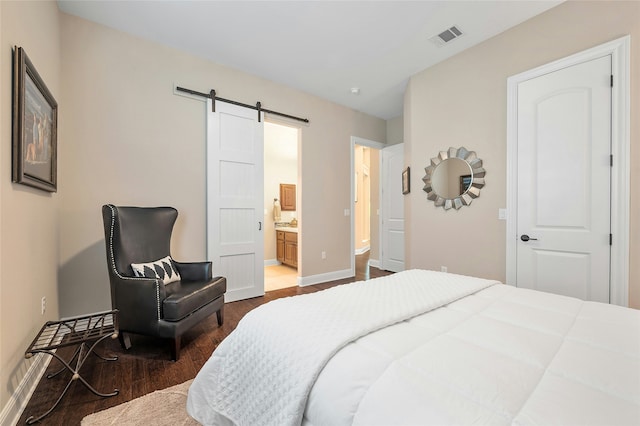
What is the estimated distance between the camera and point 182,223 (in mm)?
3121

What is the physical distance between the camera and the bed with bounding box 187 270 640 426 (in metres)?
0.68

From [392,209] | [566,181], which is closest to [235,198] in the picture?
[392,209]

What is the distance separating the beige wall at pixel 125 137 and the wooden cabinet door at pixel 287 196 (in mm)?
2527

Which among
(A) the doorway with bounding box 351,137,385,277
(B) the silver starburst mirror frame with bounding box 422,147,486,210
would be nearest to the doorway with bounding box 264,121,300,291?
(A) the doorway with bounding box 351,137,385,277

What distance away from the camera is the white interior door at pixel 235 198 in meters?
3.29

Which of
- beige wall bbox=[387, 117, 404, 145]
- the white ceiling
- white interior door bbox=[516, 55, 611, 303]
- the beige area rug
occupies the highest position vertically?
the white ceiling

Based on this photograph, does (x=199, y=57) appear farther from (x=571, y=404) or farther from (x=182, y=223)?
(x=571, y=404)

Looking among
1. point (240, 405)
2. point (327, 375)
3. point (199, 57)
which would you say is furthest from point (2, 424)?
point (199, 57)

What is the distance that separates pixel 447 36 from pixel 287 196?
4140 millimetres

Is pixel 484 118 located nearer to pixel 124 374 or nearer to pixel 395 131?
pixel 395 131

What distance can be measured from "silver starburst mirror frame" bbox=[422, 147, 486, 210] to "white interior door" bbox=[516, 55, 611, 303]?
1.24ft

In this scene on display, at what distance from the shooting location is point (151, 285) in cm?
205

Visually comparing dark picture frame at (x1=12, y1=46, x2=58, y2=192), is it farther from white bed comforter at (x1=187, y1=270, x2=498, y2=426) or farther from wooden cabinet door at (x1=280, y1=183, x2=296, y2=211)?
wooden cabinet door at (x1=280, y1=183, x2=296, y2=211)

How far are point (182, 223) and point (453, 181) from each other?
121 inches
